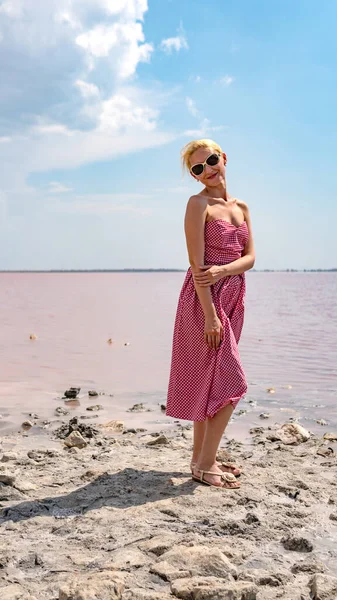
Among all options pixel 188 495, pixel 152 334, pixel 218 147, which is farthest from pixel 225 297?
pixel 152 334

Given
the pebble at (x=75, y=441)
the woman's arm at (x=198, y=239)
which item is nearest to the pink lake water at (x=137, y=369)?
the pebble at (x=75, y=441)

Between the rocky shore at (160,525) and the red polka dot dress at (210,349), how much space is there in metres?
0.56

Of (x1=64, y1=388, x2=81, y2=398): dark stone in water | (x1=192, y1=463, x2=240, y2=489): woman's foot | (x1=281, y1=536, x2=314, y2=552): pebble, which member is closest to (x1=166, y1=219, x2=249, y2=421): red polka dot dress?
(x1=192, y1=463, x2=240, y2=489): woman's foot

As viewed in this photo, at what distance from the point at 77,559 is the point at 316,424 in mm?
4186

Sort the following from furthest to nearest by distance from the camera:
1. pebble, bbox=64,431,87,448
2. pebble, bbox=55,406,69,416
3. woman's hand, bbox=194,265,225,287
A: 1. pebble, bbox=55,406,69,416
2. pebble, bbox=64,431,87,448
3. woman's hand, bbox=194,265,225,287

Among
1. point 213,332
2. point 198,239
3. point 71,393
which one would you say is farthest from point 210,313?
point 71,393

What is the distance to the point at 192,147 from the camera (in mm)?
4516

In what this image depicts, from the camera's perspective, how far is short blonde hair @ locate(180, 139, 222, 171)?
447 centimetres

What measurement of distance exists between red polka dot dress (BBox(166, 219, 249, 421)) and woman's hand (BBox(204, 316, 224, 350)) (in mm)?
49

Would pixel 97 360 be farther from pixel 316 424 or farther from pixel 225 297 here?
pixel 225 297

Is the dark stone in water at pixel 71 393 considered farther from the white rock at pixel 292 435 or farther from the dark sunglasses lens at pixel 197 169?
the dark sunglasses lens at pixel 197 169

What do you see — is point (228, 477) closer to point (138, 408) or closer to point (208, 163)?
point (208, 163)

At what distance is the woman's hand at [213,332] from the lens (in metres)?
4.35

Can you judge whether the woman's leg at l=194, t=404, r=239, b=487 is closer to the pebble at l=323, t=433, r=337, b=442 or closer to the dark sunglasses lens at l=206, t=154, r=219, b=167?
the dark sunglasses lens at l=206, t=154, r=219, b=167
